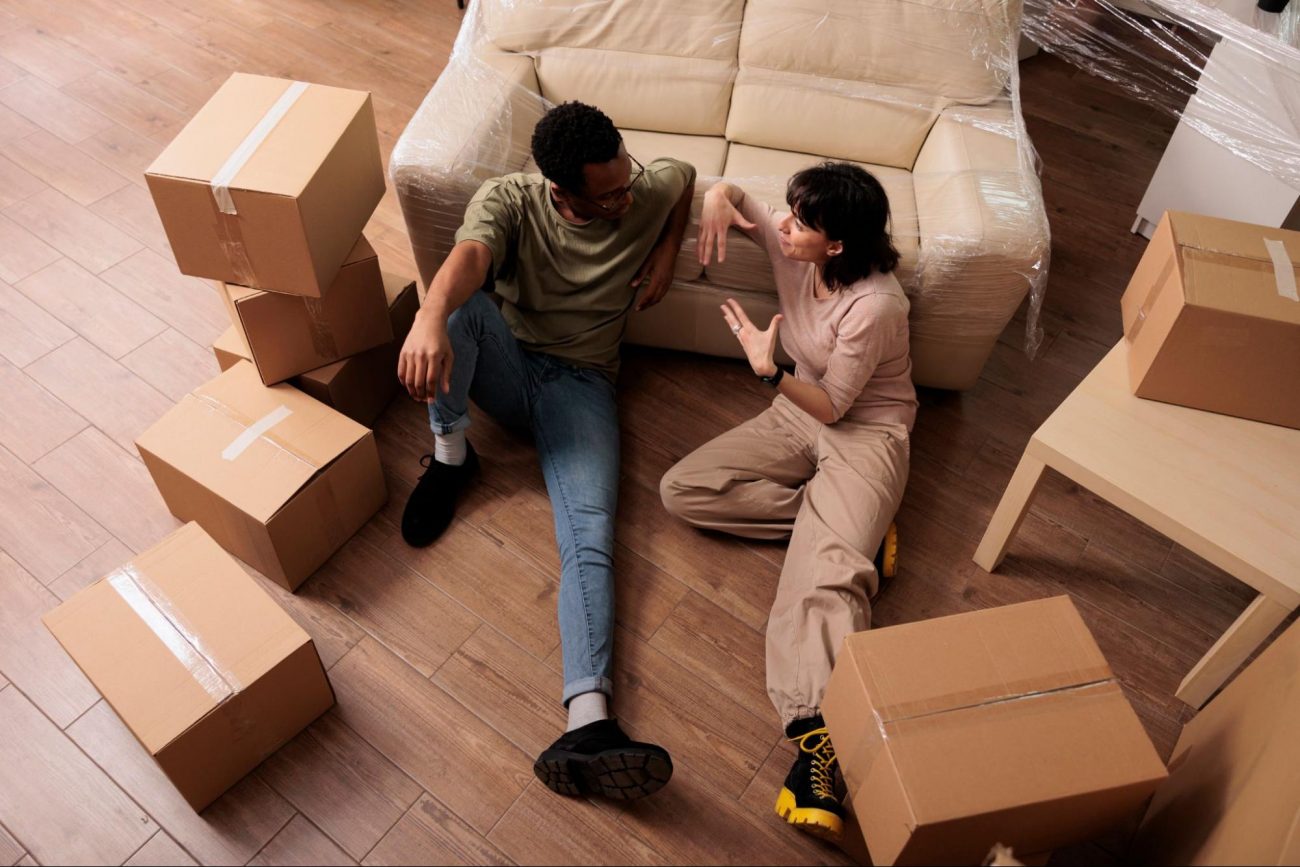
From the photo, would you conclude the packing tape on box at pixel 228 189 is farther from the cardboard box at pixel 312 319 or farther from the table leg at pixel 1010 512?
the table leg at pixel 1010 512

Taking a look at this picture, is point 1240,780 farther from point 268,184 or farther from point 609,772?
point 268,184

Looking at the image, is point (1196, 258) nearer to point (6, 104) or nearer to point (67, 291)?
point (67, 291)

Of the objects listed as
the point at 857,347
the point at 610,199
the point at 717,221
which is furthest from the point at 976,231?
the point at 610,199

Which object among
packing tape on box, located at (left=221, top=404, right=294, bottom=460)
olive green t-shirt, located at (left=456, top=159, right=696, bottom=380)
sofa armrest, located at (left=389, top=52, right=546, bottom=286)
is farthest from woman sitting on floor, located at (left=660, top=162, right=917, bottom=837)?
packing tape on box, located at (left=221, top=404, right=294, bottom=460)

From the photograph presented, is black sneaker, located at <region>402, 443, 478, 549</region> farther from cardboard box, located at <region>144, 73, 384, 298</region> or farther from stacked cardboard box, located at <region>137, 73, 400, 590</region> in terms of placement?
cardboard box, located at <region>144, 73, 384, 298</region>

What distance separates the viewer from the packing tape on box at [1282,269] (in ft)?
5.16

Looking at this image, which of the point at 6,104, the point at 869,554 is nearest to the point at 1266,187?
the point at 869,554

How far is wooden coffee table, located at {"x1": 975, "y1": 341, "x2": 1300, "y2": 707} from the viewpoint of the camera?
1511 millimetres

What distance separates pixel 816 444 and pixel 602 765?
0.76 meters

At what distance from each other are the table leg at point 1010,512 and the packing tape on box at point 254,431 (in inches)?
53.4

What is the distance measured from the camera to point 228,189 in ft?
5.27

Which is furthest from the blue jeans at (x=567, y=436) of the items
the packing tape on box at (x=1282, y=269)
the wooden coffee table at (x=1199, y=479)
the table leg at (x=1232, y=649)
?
the packing tape on box at (x=1282, y=269)

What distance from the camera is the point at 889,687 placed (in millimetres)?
1324

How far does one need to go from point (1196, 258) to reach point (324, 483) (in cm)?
157
